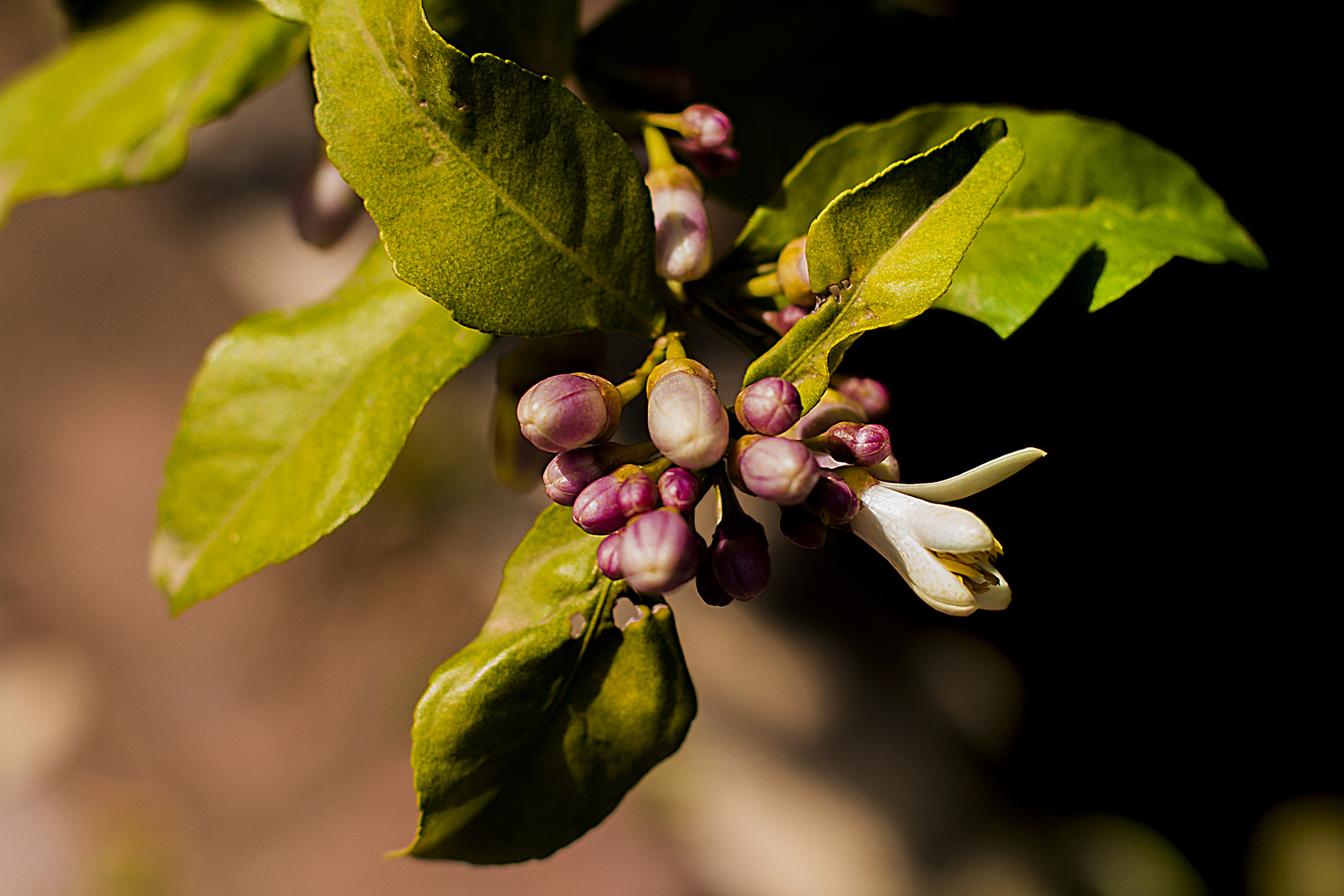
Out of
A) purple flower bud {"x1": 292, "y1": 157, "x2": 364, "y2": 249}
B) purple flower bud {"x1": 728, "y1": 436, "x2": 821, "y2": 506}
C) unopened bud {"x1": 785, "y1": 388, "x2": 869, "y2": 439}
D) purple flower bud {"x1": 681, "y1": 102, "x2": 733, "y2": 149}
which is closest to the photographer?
purple flower bud {"x1": 728, "y1": 436, "x2": 821, "y2": 506}

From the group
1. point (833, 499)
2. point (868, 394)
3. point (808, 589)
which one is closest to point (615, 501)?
point (833, 499)

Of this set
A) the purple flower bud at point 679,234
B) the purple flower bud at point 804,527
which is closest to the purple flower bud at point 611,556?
the purple flower bud at point 804,527

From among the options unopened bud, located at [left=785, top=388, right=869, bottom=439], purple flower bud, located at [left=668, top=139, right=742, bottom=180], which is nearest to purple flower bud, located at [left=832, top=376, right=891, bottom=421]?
unopened bud, located at [left=785, top=388, right=869, bottom=439]

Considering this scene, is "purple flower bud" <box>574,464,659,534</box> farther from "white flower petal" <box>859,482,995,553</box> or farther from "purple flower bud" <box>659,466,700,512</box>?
"white flower petal" <box>859,482,995,553</box>

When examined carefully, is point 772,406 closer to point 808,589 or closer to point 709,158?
point 709,158

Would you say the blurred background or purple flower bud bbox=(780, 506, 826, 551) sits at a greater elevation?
purple flower bud bbox=(780, 506, 826, 551)

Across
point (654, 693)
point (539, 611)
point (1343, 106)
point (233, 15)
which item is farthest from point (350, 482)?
point (1343, 106)

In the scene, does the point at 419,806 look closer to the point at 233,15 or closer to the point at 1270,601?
the point at 233,15
